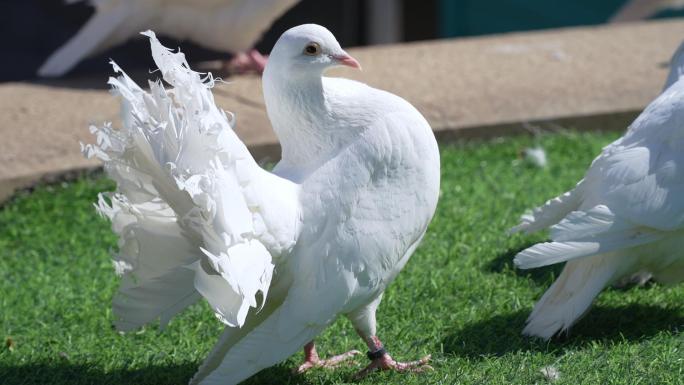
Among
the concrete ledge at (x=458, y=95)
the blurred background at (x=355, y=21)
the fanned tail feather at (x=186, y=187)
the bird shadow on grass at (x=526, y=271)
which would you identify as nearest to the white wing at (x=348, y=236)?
the fanned tail feather at (x=186, y=187)

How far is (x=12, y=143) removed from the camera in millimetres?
5418

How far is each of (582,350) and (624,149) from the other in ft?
2.22

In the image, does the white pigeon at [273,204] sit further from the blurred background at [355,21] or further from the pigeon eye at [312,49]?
the blurred background at [355,21]

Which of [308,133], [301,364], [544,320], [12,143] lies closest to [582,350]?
[544,320]

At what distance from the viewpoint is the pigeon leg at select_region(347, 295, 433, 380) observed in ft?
10.7

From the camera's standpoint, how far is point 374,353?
3.32 metres

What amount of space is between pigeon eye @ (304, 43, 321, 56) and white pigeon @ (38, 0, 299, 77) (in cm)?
358

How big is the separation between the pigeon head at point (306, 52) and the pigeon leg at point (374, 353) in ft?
2.38

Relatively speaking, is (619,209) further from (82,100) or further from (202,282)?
(82,100)

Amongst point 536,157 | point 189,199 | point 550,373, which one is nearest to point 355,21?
point 536,157

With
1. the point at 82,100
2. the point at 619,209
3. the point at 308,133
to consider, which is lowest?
the point at 82,100

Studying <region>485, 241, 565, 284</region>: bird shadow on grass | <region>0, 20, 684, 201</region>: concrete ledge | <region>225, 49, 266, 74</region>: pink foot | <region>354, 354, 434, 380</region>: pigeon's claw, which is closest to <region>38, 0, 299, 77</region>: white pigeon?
<region>225, 49, 266, 74</region>: pink foot

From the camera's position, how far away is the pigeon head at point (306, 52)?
3145 millimetres

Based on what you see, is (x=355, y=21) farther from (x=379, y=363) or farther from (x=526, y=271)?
(x=379, y=363)
